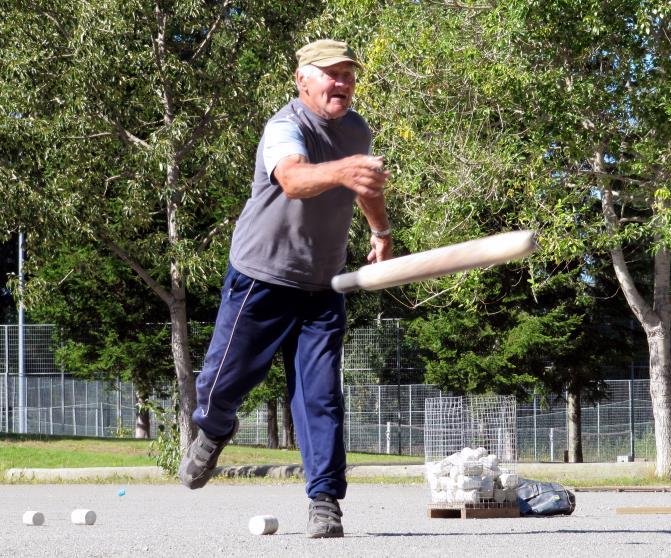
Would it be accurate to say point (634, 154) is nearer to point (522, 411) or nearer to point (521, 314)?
point (521, 314)

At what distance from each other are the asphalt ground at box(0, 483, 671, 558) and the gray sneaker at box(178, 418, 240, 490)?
Result: 0.32 m

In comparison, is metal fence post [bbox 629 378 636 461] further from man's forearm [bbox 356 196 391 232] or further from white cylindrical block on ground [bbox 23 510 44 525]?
man's forearm [bbox 356 196 391 232]

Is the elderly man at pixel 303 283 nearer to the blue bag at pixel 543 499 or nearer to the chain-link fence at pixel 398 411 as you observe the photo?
the blue bag at pixel 543 499

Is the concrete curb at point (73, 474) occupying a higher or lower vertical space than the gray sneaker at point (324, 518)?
lower

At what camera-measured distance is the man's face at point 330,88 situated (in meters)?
6.00

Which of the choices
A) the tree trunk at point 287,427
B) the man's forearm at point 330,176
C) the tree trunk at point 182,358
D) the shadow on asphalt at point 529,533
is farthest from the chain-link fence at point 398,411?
the man's forearm at point 330,176

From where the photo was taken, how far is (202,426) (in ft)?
21.8

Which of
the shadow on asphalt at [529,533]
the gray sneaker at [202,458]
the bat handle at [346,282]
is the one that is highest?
the bat handle at [346,282]

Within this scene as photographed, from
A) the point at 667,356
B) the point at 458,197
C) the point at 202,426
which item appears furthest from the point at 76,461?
the point at 202,426

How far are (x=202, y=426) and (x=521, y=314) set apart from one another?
89.3ft

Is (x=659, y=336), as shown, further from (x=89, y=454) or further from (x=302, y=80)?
(x=302, y=80)

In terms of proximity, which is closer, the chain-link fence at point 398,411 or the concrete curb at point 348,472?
the concrete curb at point 348,472

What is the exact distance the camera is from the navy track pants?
6.38 meters

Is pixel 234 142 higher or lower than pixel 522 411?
higher
